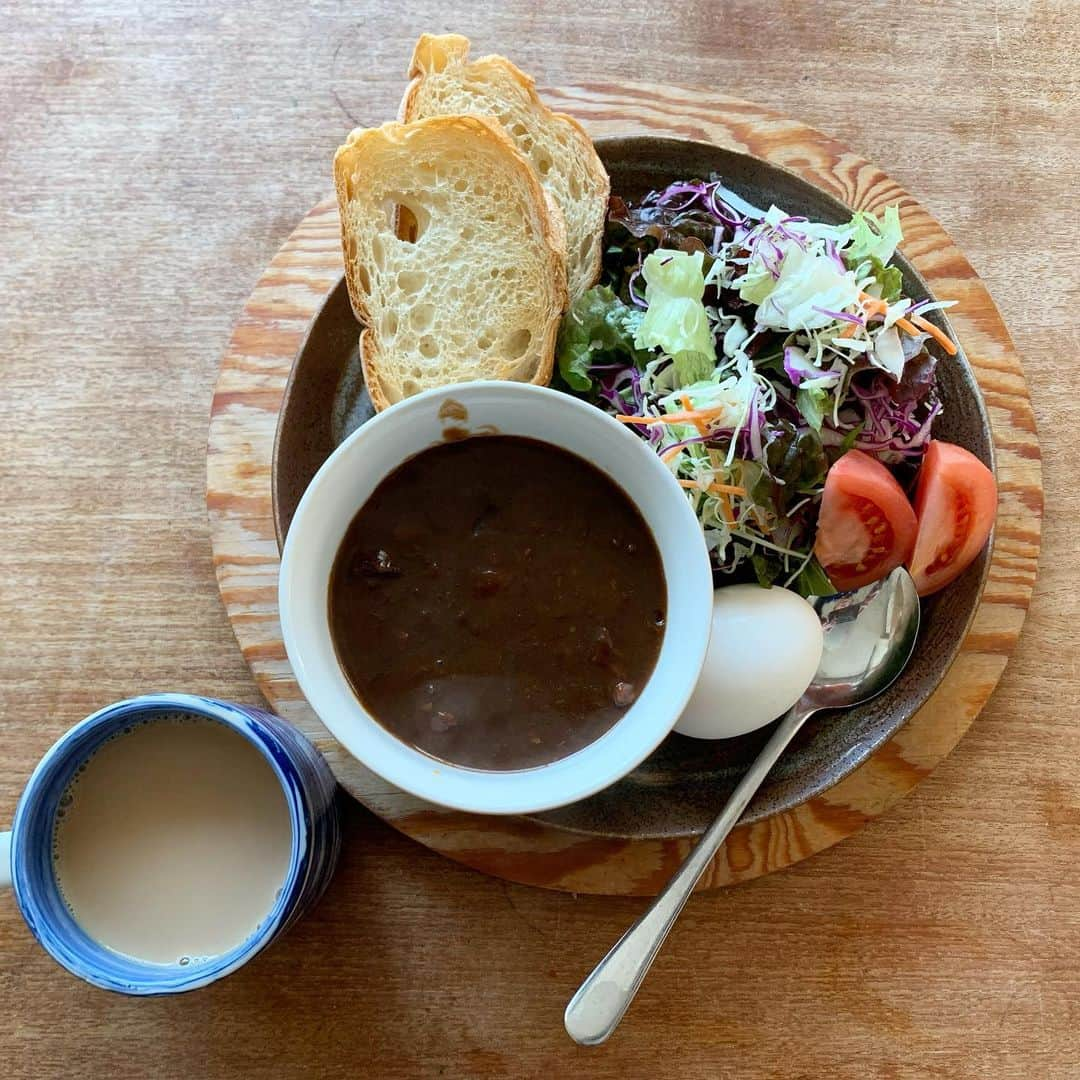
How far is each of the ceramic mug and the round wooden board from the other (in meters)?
0.17

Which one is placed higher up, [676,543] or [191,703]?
[676,543]

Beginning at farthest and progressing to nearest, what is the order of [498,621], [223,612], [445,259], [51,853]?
[223,612] → [445,259] → [51,853] → [498,621]

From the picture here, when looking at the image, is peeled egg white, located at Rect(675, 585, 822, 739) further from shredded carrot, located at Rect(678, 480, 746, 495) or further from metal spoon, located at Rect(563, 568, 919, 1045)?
shredded carrot, located at Rect(678, 480, 746, 495)

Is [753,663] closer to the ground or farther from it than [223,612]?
farther from it

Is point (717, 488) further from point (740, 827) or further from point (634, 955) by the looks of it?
point (634, 955)

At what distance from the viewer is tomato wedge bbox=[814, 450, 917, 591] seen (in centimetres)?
122

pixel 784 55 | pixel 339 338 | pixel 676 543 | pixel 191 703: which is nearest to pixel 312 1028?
pixel 191 703

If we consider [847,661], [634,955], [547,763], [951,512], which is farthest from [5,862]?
[951,512]

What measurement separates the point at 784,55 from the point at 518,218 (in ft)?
2.16

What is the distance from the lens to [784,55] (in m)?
A: 1.56

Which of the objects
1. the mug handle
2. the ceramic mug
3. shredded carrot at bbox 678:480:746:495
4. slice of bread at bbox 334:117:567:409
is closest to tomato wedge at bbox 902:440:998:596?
shredded carrot at bbox 678:480:746:495

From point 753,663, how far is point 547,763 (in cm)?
32

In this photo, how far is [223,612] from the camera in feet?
4.69

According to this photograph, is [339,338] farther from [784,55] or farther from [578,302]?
[784,55]
